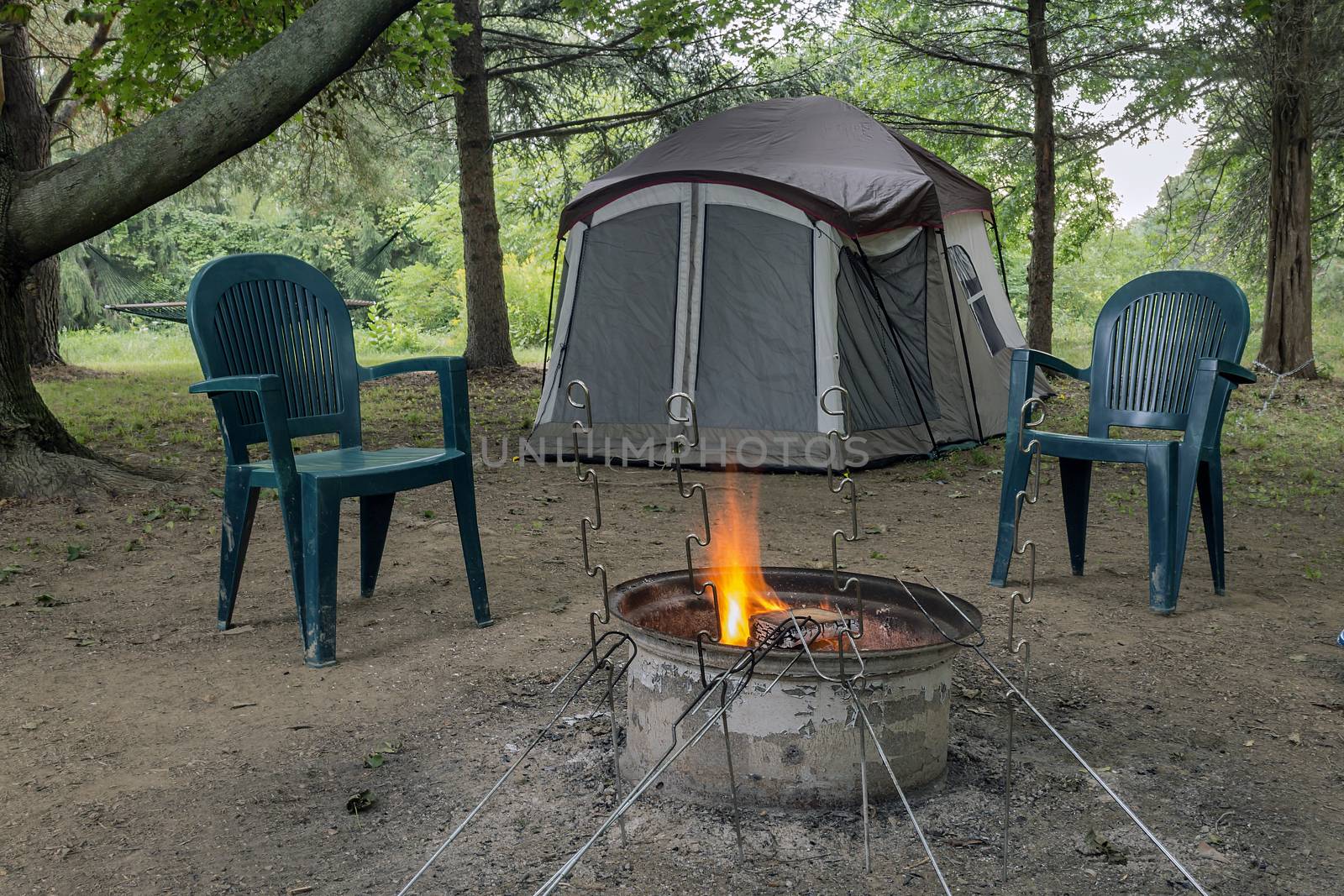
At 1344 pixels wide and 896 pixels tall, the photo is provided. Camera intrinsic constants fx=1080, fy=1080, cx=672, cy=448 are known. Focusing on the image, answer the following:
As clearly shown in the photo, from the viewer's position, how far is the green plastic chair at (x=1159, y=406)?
3.56 meters

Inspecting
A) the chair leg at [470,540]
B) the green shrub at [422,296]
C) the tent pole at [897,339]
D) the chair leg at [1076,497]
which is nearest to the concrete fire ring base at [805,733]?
the chair leg at [470,540]

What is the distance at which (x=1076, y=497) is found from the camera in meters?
4.02

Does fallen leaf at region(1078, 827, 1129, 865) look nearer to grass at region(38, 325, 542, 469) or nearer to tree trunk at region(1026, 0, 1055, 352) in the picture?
grass at region(38, 325, 542, 469)

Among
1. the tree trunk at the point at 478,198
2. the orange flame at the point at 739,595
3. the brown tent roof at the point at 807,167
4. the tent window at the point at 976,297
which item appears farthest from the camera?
the tree trunk at the point at 478,198

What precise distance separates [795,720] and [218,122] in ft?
12.7

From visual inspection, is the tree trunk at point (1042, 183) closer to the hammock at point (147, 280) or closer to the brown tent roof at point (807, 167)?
the brown tent roof at point (807, 167)

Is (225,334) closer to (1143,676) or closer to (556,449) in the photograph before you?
(1143,676)

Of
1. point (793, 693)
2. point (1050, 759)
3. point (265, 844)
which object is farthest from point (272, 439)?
point (1050, 759)

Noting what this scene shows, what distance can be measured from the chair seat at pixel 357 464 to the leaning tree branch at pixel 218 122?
1.97 m

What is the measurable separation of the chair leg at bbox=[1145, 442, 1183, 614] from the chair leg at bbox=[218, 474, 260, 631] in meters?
2.86

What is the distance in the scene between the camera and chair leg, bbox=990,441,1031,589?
3895 mm

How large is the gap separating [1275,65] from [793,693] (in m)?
9.68

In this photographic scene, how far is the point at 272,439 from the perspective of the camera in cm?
293

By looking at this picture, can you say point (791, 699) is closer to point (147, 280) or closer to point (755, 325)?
point (755, 325)
